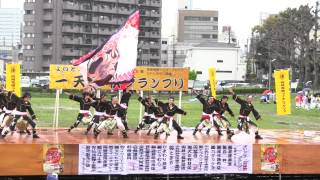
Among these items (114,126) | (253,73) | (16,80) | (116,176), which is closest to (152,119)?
(114,126)

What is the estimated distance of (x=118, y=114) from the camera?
58.4 feet

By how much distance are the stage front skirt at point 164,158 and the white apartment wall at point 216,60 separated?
207ft

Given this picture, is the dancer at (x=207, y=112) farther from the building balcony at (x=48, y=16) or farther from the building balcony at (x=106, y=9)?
the building balcony at (x=106, y=9)

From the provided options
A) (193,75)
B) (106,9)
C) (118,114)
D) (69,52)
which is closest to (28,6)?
(69,52)

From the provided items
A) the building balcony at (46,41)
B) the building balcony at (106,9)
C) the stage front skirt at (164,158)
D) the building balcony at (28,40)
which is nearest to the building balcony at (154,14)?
the building balcony at (106,9)

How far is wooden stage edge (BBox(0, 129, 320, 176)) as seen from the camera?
14.2 m

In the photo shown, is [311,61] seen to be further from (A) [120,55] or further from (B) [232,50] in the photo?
(A) [120,55]

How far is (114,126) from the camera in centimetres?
1792

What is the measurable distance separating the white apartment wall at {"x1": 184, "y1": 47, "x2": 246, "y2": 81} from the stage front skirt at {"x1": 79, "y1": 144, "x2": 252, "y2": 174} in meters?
63.2

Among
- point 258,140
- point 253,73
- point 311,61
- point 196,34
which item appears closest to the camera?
point 258,140

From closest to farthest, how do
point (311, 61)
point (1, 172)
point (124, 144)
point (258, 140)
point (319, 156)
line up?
point (1, 172), point (124, 144), point (319, 156), point (258, 140), point (311, 61)

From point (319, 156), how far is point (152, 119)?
6.11 meters

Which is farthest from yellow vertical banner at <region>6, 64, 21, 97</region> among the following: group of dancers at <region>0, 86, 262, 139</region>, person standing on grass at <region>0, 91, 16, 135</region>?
person standing on grass at <region>0, 91, 16, 135</region>

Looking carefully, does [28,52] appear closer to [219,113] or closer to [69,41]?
[69,41]
